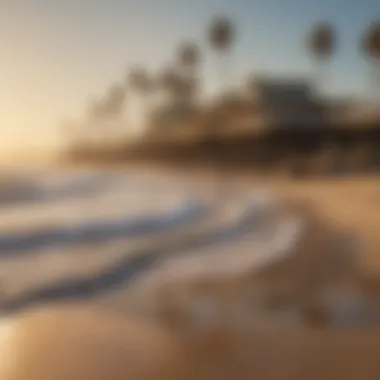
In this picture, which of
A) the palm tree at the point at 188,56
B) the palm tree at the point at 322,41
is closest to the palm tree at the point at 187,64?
the palm tree at the point at 188,56

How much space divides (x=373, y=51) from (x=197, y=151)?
29 cm

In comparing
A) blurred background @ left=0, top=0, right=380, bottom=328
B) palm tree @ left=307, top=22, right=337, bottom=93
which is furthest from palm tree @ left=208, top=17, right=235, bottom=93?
palm tree @ left=307, top=22, right=337, bottom=93

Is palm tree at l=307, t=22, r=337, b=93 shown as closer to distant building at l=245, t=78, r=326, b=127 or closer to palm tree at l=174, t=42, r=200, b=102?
distant building at l=245, t=78, r=326, b=127

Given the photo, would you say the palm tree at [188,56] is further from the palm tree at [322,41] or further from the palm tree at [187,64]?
the palm tree at [322,41]

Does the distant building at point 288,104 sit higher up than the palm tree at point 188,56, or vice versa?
the palm tree at point 188,56

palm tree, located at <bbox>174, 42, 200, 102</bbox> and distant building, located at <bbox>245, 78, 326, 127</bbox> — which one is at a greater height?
palm tree, located at <bbox>174, 42, 200, 102</bbox>

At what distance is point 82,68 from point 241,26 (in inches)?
8.9

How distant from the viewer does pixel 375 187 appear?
96cm

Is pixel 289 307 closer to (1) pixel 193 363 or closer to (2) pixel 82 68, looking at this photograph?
(1) pixel 193 363

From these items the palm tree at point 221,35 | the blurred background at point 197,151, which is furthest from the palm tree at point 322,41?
the palm tree at point 221,35

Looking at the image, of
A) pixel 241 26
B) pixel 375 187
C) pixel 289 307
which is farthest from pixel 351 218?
pixel 241 26

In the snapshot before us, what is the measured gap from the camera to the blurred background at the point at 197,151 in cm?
88

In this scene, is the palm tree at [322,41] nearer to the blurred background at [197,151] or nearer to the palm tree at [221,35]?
the blurred background at [197,151]

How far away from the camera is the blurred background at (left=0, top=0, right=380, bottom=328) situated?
88 centimetres
